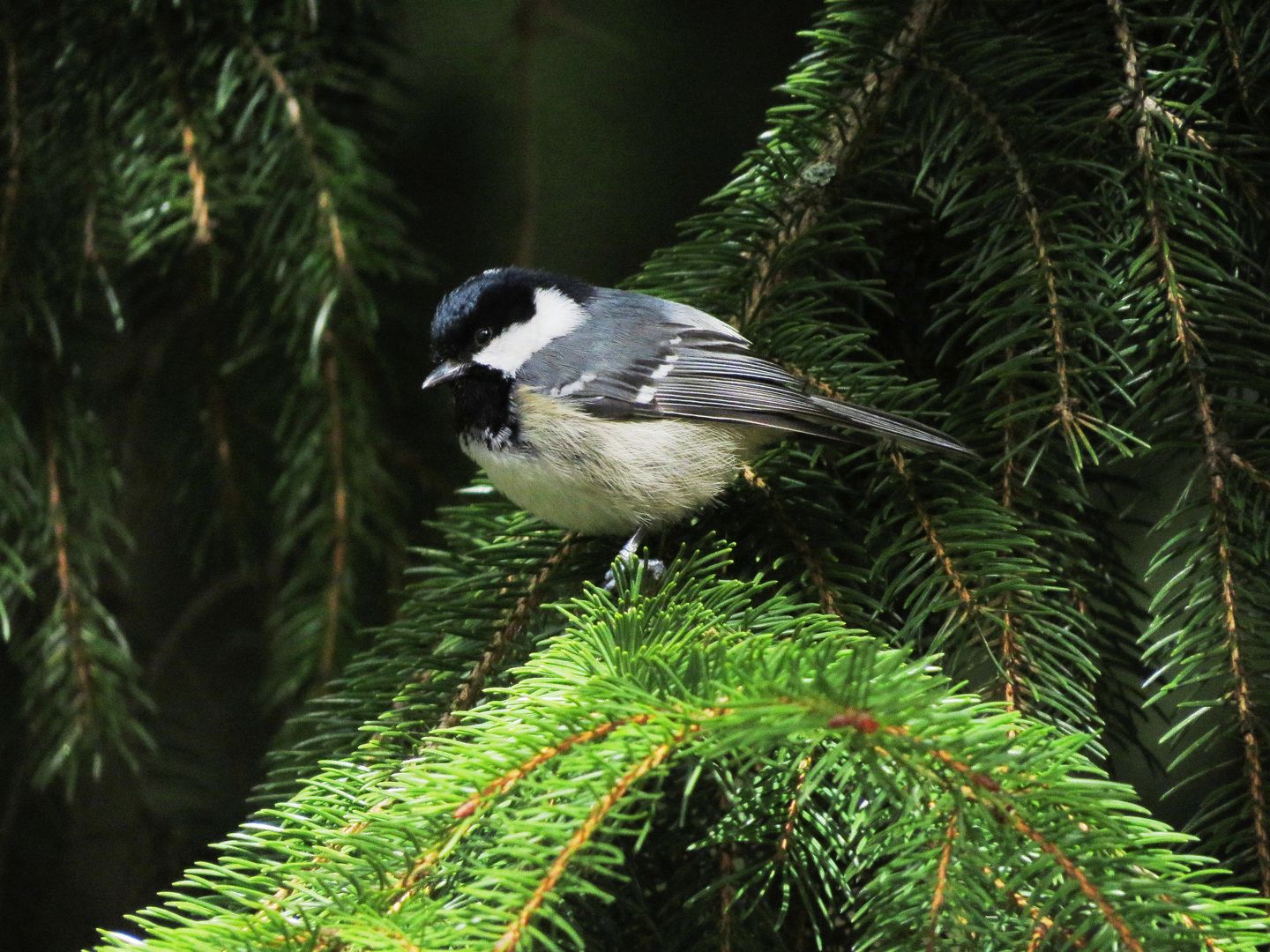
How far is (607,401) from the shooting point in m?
1.45

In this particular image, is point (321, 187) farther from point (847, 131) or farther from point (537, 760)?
point (537, 760)

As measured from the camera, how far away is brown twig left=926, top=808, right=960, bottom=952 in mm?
685

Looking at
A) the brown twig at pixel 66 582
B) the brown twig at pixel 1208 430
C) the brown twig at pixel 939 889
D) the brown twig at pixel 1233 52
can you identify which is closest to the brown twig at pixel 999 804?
the brown twig at pixel 939 889

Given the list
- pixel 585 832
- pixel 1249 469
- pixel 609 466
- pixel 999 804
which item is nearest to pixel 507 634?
pixel 609 466

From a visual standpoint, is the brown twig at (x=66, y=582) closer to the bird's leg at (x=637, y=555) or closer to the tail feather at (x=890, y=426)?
the bird's leg at (x=637, y=555)

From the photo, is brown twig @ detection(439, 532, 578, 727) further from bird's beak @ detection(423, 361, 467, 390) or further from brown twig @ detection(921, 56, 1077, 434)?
brown twig @ detection(921, 56, 1077, 434)

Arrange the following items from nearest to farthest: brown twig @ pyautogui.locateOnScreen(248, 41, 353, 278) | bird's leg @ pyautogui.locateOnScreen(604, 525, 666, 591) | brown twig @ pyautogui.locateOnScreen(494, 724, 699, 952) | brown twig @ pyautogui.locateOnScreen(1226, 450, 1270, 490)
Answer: brown twig @ pyautogui.locateOnScreen(494, 724, 699, 952)
brown twig @ pyautogui.locateOnScreen(1226, 450, 1270, 490)
bird's leg @ pyautogui.locateOnScreen(604, 525, 666, 591)
brown twig @ pyautogui.locateOnScreen(248, 41, 353, 278)

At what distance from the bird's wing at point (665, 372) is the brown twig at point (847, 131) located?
6cm

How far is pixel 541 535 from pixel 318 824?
534 millimetres

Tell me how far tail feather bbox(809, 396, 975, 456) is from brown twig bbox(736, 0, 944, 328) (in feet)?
0.63

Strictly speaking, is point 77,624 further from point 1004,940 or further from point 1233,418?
point 1233,418

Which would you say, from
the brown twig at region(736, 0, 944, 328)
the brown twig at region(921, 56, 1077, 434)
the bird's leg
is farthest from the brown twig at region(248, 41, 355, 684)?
the brown twig at region(921, 56, 1077, 434)

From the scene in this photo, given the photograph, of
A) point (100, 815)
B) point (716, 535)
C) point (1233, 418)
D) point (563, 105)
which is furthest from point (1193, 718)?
point (563, 105)

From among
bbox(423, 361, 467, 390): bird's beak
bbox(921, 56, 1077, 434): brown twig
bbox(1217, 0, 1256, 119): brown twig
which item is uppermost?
bbox(1217, 0, 1256, 119): brown twig
